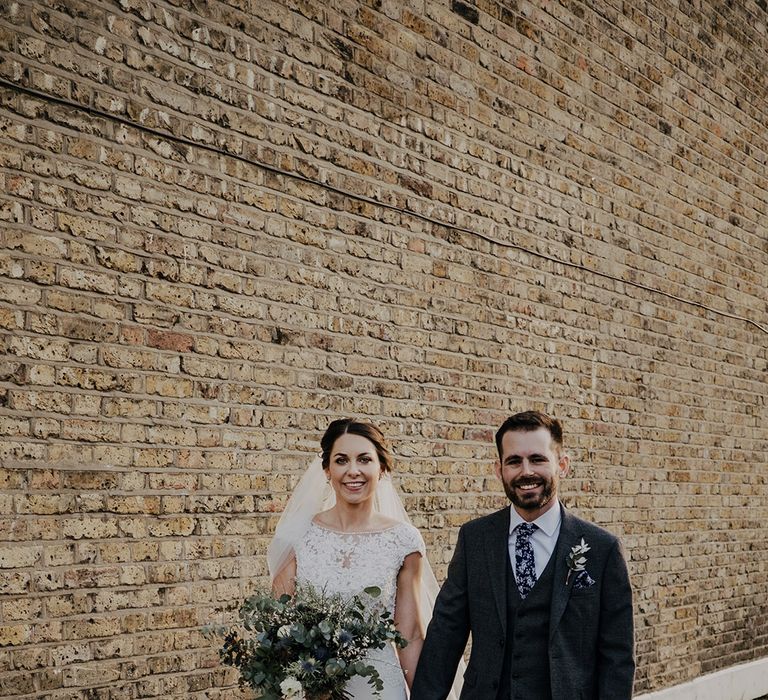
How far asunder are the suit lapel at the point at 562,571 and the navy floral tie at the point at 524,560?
0.09 metres

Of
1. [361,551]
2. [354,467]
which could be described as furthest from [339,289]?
[361,551]

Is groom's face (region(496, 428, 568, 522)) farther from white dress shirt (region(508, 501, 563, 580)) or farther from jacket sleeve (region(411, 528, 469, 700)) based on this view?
jacket sleeve (region(411, 528, 469, 700))

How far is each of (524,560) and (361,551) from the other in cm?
86

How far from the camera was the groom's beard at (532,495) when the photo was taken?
4.14 metres

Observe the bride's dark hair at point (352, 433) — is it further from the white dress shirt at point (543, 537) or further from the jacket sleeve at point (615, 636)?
the jacket sleeve at point (615, 636)

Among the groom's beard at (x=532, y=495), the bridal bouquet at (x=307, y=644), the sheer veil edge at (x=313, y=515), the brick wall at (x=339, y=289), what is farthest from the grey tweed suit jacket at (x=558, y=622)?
the brick wall at (x=339, y=289)

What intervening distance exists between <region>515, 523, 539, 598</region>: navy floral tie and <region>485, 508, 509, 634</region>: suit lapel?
4 cm

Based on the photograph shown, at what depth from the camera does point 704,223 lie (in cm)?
982

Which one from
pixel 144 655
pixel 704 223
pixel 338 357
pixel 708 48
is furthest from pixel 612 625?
pixel 708 48

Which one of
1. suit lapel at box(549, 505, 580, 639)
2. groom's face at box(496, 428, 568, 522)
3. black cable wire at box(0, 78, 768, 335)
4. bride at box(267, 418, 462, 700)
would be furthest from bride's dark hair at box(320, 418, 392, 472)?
black cable wire at box(0, 78, 768, 335)

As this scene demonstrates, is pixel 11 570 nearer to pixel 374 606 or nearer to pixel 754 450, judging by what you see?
pixel 374 606

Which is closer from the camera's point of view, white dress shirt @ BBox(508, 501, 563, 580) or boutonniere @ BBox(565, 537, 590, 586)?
boutonniere @ BBox(565, 537, 590, 586)

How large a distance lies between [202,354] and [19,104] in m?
1.36

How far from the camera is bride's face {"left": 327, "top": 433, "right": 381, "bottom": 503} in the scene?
4797mm
